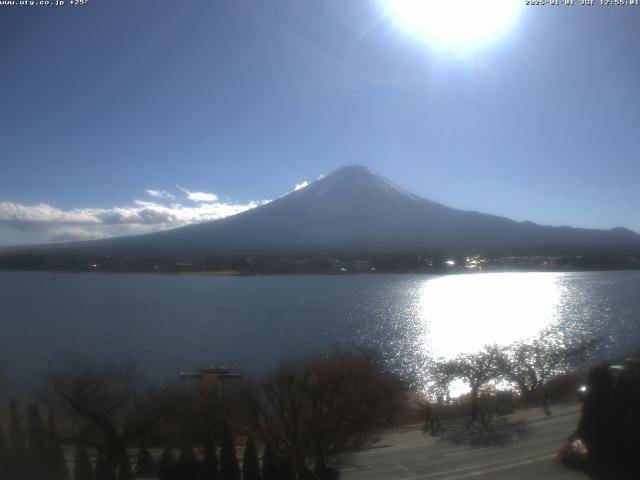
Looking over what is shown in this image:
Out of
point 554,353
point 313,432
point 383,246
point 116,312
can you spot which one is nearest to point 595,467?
point 313,432

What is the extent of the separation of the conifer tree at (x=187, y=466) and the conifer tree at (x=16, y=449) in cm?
85

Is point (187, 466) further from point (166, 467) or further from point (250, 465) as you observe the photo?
point (250, 465)

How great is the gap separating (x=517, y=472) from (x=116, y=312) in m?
8.11

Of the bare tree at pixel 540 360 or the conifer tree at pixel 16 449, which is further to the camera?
the bare tree at pixel 540 360

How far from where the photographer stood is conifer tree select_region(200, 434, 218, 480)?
341 centimetres

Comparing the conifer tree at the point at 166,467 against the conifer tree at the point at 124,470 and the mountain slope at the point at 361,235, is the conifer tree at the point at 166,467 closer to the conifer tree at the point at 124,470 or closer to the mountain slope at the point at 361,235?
the conifer tree at the point at 124,470

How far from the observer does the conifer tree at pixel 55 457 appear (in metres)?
3.26

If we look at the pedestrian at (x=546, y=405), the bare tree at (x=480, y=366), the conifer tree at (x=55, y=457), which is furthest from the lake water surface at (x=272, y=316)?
the conifer tree at (x=55, y=457)

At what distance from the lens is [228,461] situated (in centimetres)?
346

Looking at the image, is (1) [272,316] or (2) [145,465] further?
(1) [272,316]

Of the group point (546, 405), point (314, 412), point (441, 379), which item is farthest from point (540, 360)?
point (314, 412)

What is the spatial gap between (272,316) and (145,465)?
6464 mm

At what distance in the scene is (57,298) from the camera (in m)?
10.8

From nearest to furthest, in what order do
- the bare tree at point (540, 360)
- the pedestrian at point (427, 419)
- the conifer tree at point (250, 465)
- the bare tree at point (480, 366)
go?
the conifer tree at point (250, 465)
the pedestrian at point (427, 419)
the bare tree at point (540, 360)
the bare tree at point (480, 366)
